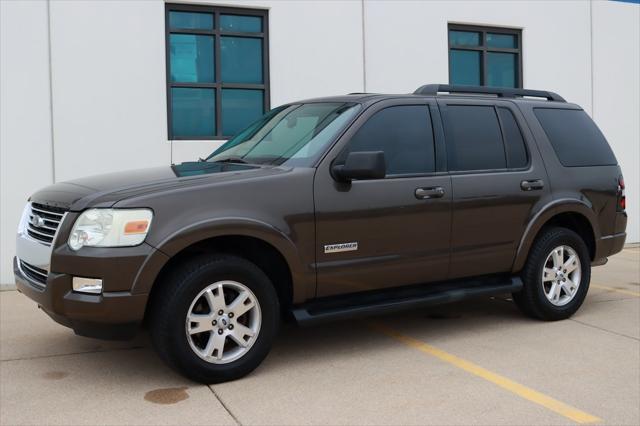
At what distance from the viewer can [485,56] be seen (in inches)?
430

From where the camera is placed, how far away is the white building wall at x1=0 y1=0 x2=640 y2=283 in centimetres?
801

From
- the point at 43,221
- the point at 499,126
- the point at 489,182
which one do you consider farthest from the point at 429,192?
the point at 43,221

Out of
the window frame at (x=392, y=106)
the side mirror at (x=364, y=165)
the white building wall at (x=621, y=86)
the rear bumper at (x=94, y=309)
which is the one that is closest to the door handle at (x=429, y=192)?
the window frame at (x=392, y=106)

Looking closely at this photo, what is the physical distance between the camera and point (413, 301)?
527 cm

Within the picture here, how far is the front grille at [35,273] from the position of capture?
444 cm

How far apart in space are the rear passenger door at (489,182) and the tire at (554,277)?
0.28 m

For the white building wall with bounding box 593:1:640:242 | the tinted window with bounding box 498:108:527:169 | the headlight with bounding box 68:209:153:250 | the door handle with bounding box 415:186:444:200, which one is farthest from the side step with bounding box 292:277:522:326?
the white building wall with bounding box 593:1:640:242

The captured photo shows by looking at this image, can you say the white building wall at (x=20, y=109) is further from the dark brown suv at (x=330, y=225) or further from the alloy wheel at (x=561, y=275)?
the alloy wheel at (x=561, y=275)

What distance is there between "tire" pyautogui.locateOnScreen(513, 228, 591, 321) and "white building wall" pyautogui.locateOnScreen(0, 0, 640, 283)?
11.1ft

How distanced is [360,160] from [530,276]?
215cm

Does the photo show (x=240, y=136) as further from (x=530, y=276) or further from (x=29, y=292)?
(x=530, y=276)

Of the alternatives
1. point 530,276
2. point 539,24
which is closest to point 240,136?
point 530,276

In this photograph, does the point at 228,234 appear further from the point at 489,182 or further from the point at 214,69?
the point at 214,69

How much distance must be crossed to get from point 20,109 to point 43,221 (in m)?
3.90
